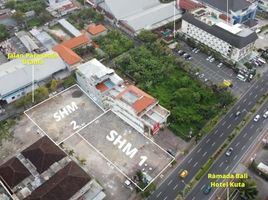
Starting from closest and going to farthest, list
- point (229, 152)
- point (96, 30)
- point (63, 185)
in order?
point (63, 185) → point (229, 152) → point (96, 30)

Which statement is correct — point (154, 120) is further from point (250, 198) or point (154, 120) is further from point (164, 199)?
point (250, 198)

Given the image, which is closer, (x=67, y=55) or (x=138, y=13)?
(x=67, y=55)

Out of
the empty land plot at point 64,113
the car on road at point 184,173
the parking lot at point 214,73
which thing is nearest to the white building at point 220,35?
the parking lot at point 214,73

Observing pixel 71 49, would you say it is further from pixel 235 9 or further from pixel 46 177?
pixel 235 9

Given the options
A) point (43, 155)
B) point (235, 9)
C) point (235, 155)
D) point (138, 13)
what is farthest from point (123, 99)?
point (235, 9)

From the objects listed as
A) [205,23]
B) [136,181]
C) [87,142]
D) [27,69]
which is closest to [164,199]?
[136,181]

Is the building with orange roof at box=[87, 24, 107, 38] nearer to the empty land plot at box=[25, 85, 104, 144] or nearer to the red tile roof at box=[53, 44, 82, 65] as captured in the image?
the red tile roof at box=[53, 44, 82, 65]

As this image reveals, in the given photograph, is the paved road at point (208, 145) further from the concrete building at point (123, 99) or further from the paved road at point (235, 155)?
the concrete building at point (123, 99)
